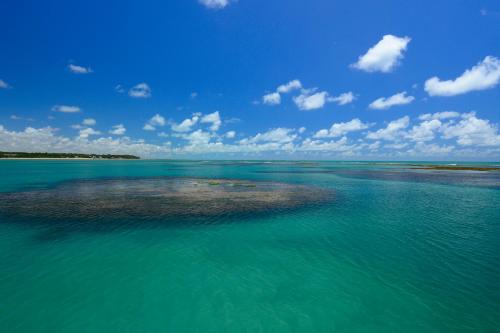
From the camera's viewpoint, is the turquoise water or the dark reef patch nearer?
the turquoise water

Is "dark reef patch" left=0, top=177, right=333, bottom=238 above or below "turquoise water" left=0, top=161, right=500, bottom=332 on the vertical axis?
above

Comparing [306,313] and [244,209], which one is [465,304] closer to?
[306,313]

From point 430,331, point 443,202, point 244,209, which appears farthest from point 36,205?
point 443,202

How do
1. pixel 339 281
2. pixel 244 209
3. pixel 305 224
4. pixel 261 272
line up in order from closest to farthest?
pixel 339 281 → pixel 261 272 → pixel 305 224 → pixel 244 209

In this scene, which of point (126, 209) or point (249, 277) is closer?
point (249, 277)

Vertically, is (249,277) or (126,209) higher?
(126,209)

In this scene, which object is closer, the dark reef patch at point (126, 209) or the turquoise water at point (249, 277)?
the turquoise water at point (249, 277)

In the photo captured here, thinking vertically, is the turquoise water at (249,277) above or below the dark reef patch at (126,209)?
below

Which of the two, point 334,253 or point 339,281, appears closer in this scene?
point 339,281
